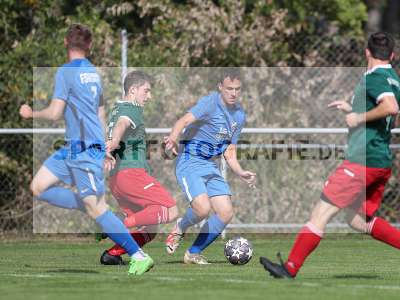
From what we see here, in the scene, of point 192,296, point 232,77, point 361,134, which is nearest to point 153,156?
point 232,77

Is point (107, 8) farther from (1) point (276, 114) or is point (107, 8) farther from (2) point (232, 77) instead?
(2) point (232, 77)

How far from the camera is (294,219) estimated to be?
49.1 feet

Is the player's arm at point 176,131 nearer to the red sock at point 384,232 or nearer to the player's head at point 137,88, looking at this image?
the player's head at point 137,88

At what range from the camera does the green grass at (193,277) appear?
290 inches

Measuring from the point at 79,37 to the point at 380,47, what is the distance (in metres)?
2.47

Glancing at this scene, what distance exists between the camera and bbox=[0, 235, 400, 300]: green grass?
7.36 m

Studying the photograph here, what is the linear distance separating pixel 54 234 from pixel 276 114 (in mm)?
3650

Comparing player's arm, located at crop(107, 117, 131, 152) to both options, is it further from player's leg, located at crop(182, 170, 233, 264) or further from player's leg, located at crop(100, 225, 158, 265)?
player's leg, located at crop(182, 170, 233, 264)

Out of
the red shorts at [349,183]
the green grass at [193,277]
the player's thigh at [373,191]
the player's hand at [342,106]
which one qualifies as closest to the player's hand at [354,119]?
the player's hand at [342,106]

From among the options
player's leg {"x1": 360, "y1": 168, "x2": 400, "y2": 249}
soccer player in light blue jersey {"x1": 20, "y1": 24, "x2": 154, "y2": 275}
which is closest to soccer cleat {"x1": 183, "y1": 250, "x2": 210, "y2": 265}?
soccer player in light blue jersey {"x1": 20, "y1": 24, "x2": 154, "y2": 275}

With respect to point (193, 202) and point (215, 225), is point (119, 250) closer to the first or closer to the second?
point (193, 202)

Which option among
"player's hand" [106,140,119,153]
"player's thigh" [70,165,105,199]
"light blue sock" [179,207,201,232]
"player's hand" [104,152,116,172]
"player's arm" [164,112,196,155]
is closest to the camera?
"player's thigh" [70,165,105,199]

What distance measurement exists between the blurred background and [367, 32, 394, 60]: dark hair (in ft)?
21.9

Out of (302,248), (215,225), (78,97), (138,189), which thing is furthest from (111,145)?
(302,248)
